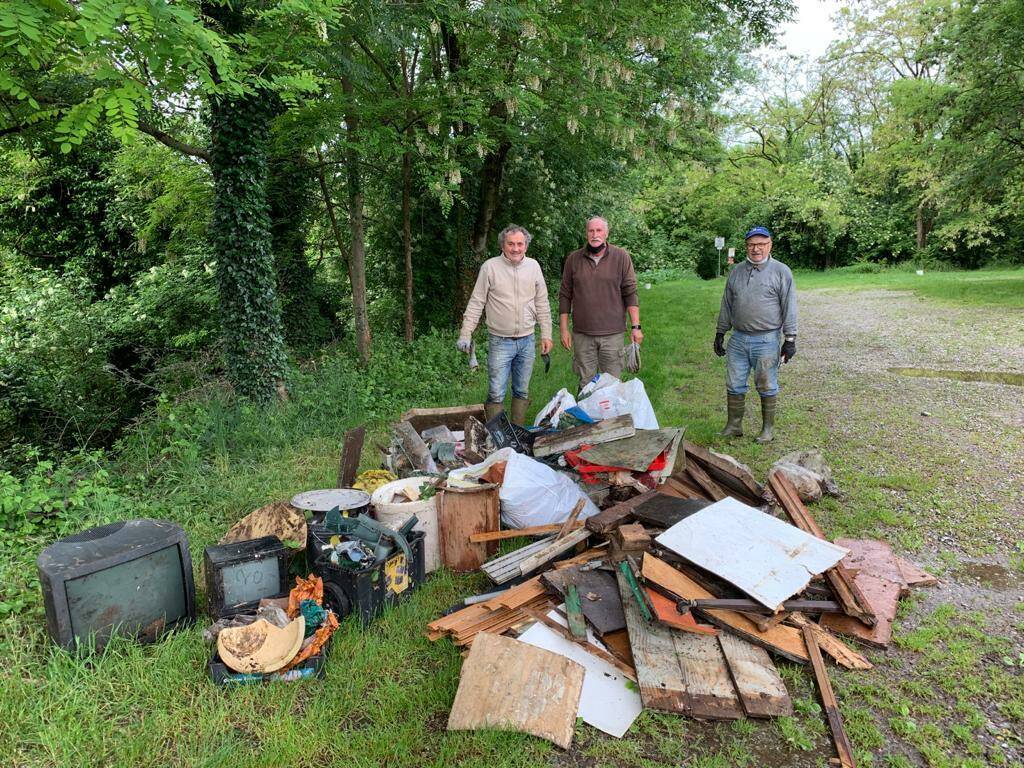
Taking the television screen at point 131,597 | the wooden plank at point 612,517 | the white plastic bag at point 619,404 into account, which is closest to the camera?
the television screen at point 131,597

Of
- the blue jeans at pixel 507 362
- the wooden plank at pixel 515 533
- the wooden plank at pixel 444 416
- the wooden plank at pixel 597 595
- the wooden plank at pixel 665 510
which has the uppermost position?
the blue jeans at pixel 507 362

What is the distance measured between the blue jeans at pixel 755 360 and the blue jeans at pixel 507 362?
1980 millimetres

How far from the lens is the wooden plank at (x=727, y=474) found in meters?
4.27

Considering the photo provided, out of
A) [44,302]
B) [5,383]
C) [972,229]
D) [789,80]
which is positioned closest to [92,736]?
[5,383]

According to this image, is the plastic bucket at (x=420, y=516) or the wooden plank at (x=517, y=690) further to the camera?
the plastic bucket at (x=420, y=516)

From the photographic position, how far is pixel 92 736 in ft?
8.00

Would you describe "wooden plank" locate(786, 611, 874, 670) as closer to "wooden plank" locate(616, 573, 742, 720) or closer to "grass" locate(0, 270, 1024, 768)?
"grass" locate(0, 270, 1024, 768)

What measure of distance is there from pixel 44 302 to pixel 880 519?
42.0 ft

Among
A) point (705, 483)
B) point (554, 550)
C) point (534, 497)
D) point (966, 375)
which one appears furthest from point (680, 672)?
point (966, 375)

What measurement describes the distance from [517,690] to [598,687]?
402 mm

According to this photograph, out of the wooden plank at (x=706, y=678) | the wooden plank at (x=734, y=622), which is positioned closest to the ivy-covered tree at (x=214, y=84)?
the wooden plank at (x=734, y=622)

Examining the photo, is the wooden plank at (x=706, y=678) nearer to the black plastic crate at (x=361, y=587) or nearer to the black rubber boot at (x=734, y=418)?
the black plastic crate at (x=361, y=587)

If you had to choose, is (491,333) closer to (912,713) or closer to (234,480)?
(234,480)

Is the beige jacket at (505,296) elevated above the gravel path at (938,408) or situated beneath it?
elevated above
